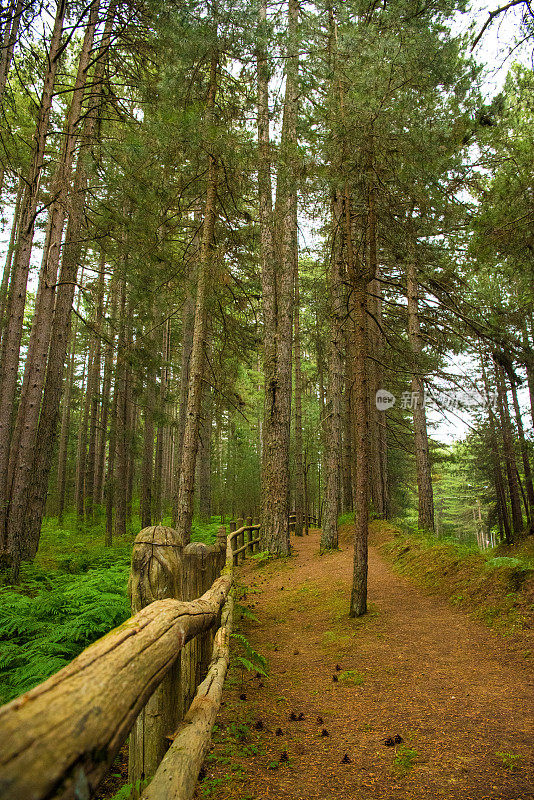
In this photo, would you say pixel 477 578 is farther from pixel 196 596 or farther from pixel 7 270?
pixel 7 270

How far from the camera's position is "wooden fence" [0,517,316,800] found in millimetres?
860

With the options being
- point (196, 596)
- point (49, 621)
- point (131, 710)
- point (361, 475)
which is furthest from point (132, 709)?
point (361, 475)

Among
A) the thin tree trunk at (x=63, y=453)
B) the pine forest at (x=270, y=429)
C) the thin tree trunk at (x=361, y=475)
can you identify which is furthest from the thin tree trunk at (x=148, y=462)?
the thin tree trunk at (x=361, y=475)

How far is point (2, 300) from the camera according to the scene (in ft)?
55.9

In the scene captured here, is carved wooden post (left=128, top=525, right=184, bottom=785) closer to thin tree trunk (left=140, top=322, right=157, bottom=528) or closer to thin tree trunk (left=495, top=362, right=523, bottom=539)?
thin tree trunk (left=140, top=322, right=157, bottom=528)

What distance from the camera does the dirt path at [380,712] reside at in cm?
287

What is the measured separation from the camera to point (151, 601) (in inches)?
105

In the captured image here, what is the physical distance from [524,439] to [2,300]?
22.1 m

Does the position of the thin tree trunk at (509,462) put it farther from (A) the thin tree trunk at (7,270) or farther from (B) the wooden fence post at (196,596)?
(A) the thin tree trunk at (7,270)

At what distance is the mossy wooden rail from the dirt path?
2.34 ft

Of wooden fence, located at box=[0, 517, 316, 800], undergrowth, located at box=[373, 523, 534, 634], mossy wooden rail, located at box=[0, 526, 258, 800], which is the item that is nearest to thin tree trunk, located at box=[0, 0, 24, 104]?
mossy wooden rail, located at box=[0, 526, 258, 800]

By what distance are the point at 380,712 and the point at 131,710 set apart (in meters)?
3.69

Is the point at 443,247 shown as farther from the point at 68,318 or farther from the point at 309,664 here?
the point at 309,664

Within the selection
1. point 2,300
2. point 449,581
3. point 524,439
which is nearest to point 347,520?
point 524,439
